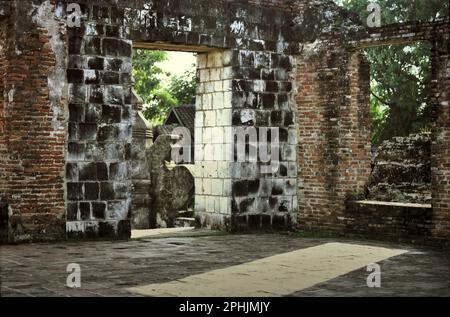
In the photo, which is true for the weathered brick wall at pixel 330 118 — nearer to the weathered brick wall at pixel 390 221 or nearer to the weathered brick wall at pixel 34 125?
the weathered brick wall at pixel 390 221

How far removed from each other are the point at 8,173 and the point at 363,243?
18.3 feet

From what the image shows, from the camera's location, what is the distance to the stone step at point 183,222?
1607 cm

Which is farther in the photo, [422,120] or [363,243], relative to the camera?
[422,120]

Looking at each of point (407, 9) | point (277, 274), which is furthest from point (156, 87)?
point (277, 274)

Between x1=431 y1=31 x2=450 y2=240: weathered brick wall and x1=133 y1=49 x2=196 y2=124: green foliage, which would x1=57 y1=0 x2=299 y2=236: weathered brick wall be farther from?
x1=133 y1=49 x2=196 y2=124: green foliage

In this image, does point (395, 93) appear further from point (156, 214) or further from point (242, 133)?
point (242, 133)

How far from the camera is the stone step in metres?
16.1

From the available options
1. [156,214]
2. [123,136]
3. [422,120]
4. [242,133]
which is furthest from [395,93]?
Answer: [123,136]

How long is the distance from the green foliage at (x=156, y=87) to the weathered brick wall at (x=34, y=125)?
29618 millimetres

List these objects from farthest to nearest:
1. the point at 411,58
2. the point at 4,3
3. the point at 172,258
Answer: the point at 411,58
the point at 4,3
the point at 172,258

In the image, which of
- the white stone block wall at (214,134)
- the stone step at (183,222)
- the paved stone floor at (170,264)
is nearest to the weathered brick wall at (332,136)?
the paved stone floor at (170,264)

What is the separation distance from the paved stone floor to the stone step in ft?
12.7

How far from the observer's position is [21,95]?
10.6 metres

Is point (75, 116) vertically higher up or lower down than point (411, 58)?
lower down
